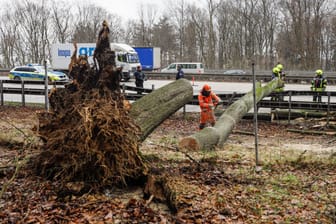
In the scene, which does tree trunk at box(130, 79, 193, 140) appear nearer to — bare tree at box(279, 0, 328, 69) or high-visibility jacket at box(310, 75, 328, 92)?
high-visibility jacket at box(310, 75, 328, 92)

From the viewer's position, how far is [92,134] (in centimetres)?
540

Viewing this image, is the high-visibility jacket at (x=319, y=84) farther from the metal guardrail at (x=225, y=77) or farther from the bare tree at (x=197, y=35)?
the bare tree at (x=197, y=35)

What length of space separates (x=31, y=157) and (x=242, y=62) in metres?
58.4

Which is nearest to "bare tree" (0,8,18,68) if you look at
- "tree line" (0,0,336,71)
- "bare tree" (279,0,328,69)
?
"tree line" (0,0,336,71)

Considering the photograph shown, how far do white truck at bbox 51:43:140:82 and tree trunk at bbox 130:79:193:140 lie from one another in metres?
25.4

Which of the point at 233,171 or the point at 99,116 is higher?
the point at 99,116

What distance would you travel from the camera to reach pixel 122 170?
5.32 meters

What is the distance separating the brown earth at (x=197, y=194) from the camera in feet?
15.5

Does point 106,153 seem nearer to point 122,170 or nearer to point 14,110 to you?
point 122,170

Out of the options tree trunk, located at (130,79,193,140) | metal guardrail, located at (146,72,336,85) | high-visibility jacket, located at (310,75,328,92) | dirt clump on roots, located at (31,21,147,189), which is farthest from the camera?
metal guardrail, located at (146,72,336,85)

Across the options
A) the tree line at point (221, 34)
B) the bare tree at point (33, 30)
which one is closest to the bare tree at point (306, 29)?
the tree line at point (221, 34)

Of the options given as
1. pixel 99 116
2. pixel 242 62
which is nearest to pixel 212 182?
pixel 99 116

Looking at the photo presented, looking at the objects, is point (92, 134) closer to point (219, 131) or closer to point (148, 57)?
point (219, 131)

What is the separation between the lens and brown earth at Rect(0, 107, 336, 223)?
4.73 meters
